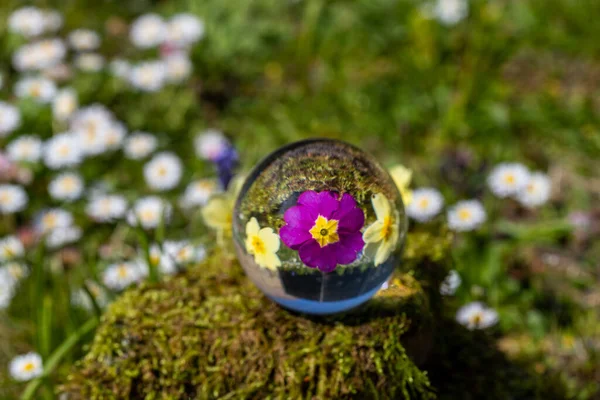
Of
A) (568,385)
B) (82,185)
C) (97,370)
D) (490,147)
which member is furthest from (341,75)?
(97,370)

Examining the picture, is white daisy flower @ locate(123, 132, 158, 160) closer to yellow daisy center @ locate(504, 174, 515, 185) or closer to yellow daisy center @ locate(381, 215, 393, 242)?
yellow daisy center @ locate(504, 174, 515, 185)

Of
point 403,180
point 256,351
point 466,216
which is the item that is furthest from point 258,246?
point 466,216

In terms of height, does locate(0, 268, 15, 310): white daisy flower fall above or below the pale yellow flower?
below

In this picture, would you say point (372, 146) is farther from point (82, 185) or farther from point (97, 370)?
point (97, 370)

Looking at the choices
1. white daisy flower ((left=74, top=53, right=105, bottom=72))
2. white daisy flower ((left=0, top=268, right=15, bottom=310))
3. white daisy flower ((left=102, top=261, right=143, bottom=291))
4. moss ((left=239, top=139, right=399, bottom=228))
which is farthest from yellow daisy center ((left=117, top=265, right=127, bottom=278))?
white daisy flower ((left=74, top=53, right=105, bottom=72))

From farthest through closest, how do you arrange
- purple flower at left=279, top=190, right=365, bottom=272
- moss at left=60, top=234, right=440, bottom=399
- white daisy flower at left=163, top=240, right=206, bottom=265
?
white daisy flower at left=163, top=240, right=206, bottom=265 < moss at left=60, top=234, right=440, bottom=399 < purple flower at left=279, top=190, right=365, bottom=272

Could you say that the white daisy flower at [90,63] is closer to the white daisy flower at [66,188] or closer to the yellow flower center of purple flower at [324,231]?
the white daisy flower at [66,188]

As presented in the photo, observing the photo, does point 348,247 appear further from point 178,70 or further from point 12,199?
point 178,70
